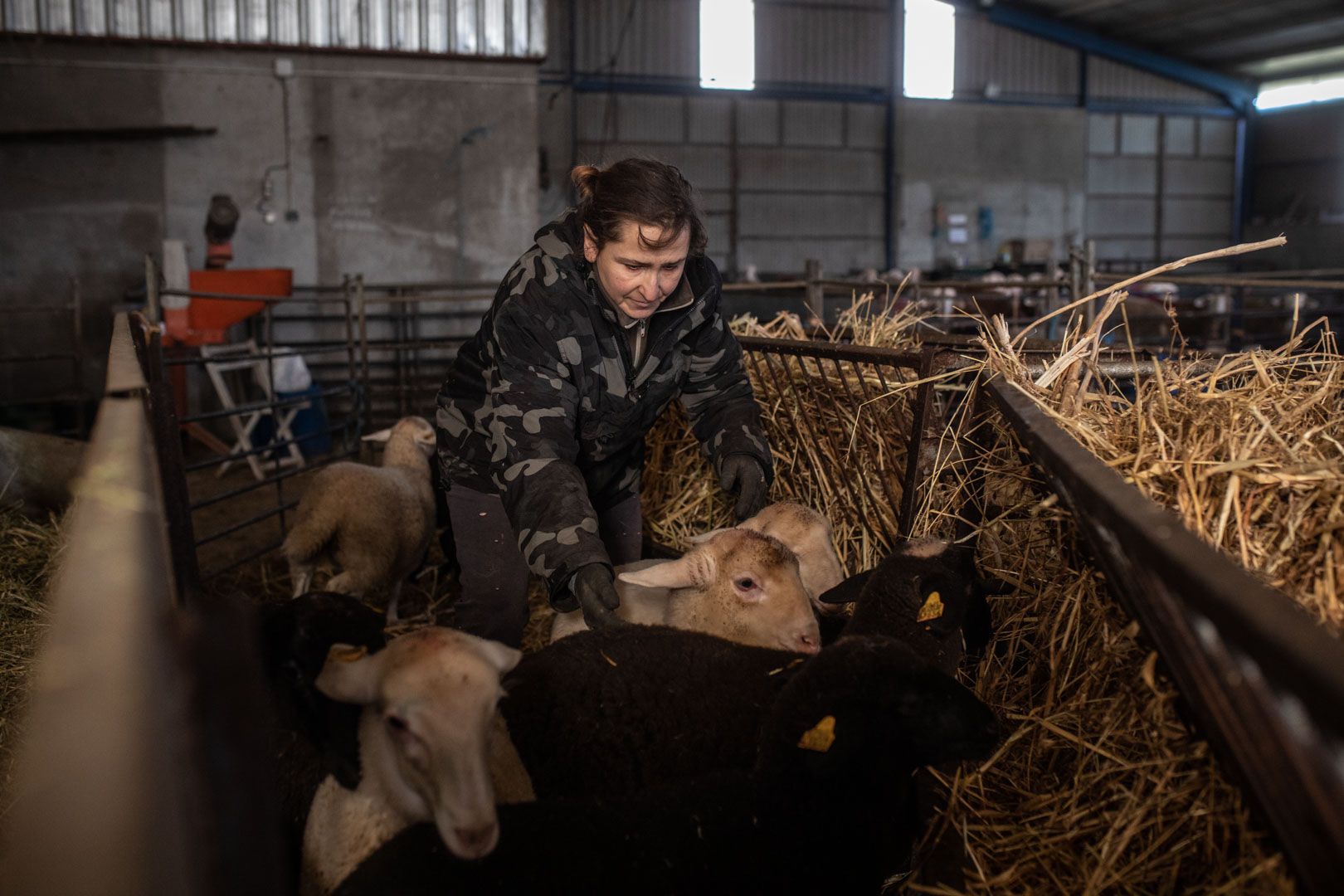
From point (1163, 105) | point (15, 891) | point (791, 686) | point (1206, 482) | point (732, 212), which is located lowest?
point (791, 686)

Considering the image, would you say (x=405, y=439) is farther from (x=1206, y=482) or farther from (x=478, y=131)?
(x=478, y=131)

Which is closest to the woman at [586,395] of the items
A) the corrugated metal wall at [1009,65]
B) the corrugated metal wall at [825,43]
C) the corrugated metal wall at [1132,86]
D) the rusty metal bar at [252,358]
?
the rusty metal bar at [252,358]

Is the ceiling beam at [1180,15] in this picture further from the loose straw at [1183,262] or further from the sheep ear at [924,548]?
the sheep ear at [924,548]

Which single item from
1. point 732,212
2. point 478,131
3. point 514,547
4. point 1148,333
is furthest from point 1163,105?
point 514,547

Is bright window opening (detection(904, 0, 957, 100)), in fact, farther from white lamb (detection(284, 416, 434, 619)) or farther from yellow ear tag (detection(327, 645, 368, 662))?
yellow ear tag (detection(327, 645, 368, 662))

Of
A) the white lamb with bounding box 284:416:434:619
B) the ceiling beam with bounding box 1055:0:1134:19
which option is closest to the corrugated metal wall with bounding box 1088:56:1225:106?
the ceiling beam with bounding box 1055:0:1134:19

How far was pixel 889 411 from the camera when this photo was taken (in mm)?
3957

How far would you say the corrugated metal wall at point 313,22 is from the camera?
1283 cm

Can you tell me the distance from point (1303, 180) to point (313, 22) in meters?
24.7

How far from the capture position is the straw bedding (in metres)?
1.95

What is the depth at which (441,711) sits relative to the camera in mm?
Answer: 2158

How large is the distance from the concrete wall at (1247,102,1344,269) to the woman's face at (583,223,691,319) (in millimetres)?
27814

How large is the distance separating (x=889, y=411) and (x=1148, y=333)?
38.8 ft

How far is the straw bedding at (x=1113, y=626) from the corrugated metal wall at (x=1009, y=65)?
22.4 meters
